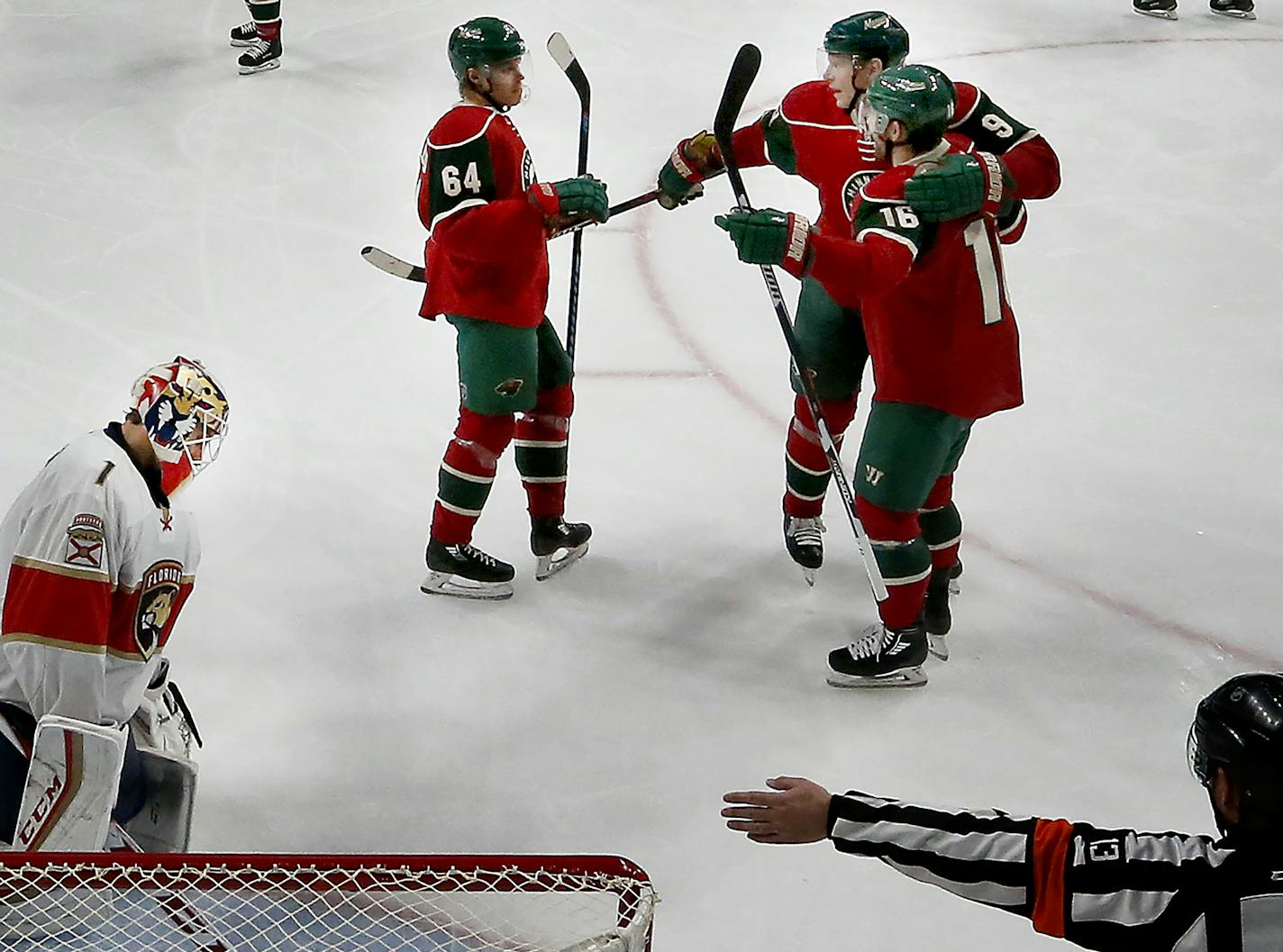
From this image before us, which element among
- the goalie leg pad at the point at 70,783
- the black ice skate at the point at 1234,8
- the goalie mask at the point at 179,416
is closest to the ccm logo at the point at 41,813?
the goalie leg pad at the point at 70,783

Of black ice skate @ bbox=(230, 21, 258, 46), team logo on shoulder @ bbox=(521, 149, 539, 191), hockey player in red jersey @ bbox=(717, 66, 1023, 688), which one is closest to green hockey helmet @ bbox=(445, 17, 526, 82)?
team logo on shoulder @ bbox=(521, 149, 539, 191)

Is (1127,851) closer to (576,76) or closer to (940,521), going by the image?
(940,521)

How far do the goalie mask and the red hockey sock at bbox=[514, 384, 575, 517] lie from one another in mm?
1200

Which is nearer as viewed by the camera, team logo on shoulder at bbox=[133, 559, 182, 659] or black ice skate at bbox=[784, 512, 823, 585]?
team logo on shoulder at bbox=[133, 559, 182, 659]

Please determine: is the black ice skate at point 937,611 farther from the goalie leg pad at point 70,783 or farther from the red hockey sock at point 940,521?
the goalie leg pad at point 70,783

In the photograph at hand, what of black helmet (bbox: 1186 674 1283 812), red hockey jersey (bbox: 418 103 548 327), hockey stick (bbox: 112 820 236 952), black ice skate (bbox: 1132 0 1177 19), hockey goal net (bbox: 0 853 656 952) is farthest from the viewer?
black ice skate (bbox: 1132 0 1177 19)

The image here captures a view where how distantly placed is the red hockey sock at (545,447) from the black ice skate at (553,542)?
31 mm

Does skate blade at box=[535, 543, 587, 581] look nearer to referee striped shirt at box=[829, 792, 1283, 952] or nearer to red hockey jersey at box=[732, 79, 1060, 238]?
red hockey jersey at box=[732, 79, 1060, 238]

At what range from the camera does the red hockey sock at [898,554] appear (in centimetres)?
304

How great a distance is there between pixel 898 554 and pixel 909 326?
443 mm

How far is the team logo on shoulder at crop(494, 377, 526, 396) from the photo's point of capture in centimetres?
317

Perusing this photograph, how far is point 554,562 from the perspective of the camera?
3.46 meters

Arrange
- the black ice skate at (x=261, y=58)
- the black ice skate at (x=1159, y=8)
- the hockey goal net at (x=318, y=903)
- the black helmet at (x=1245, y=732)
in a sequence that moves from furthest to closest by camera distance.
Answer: the black ice skate at (x=1159, y=8) → the black ice skate at (x=261, y=58) → the hockey goal net at (x=318, y=903) → the black helmet at (x=1245, y=732)

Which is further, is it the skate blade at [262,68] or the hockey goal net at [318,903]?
the skate blade at [262,68]
